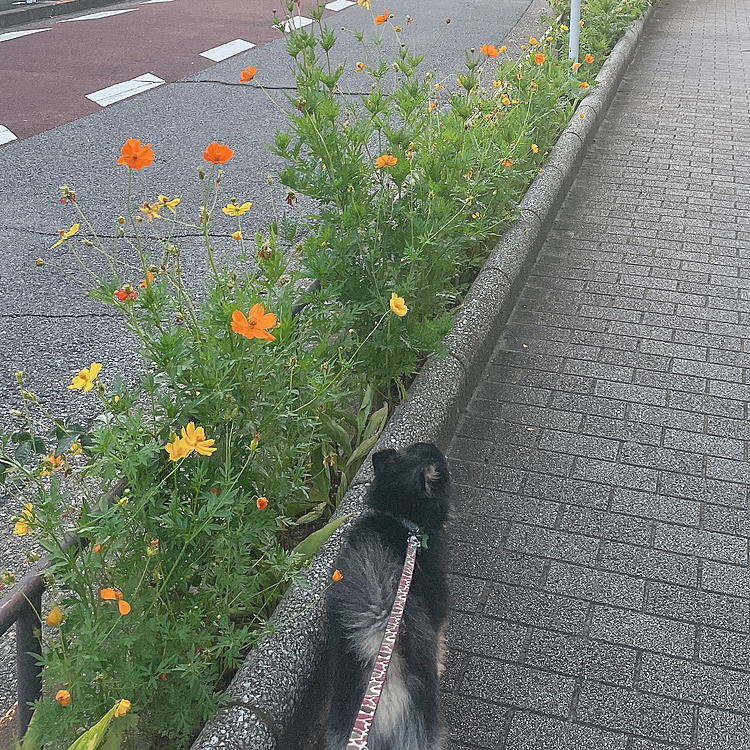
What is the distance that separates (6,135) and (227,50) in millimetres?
4102

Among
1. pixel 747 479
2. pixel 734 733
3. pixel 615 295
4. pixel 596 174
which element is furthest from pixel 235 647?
pixel 596 174

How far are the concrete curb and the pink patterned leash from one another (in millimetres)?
306

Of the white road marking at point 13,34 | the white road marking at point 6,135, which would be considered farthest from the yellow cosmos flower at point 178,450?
the white road marking at point 13,34

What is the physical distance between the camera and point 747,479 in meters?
3.37

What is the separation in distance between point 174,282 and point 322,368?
48cm

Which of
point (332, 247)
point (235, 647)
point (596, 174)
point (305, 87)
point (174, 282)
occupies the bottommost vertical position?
point (596, 174)

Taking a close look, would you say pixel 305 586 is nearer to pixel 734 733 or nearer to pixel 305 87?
pixel 734 733

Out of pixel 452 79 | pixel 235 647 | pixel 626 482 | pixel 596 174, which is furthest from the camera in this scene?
pixel 452 79

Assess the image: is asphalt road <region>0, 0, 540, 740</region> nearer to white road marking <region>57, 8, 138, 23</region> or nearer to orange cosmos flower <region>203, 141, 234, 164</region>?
white road marking <region>57, 8, 138, 23</region>

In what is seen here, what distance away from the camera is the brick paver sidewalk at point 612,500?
2494 millimetres

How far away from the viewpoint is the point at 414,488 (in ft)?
7.79

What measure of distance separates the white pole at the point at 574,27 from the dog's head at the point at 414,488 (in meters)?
5.81

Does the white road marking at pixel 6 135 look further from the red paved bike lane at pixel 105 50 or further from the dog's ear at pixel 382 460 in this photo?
the dog's ear at pixel 382 460

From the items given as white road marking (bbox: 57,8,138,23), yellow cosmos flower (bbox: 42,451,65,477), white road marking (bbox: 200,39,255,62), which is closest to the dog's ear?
yellow cosmos flower (bbox: 42,451,65,477)
